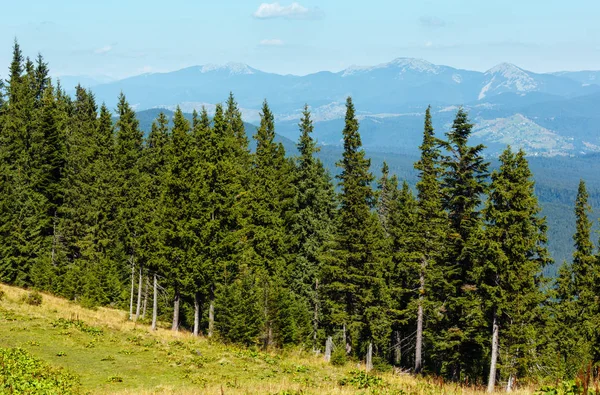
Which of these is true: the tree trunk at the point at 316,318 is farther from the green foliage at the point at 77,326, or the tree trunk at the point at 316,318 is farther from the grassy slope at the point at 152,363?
the green foliage at the point at 77,326

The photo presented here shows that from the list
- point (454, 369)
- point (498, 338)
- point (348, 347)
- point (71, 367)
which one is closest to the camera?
point (71, 367)

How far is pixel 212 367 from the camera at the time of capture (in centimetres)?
2217

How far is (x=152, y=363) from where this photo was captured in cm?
2195

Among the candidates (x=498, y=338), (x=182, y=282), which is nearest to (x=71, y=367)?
(x=182, y=282)

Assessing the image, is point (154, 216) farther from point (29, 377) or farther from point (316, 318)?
point (29, 377)

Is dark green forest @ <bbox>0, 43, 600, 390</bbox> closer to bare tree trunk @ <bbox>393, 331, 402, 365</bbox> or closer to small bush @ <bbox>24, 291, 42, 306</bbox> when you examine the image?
bare tree trunk @ <bbox>393, 331, 402, 365</bbox>

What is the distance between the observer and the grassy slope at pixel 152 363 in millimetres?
17141

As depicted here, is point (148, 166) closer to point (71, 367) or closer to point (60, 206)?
point (60, 206)

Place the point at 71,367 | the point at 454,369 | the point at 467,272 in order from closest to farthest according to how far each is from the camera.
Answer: the point at 71,367 < the point at 467,272 < the point at 454,369

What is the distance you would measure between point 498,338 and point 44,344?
78.8ft

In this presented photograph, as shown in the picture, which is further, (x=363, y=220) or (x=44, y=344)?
(x=363, y=220)

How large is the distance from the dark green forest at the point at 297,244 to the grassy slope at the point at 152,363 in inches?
330

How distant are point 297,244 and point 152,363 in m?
27.1

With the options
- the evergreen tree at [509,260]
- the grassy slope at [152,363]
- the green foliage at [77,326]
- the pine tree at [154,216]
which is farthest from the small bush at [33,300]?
the evergreen tree at [509,260]
